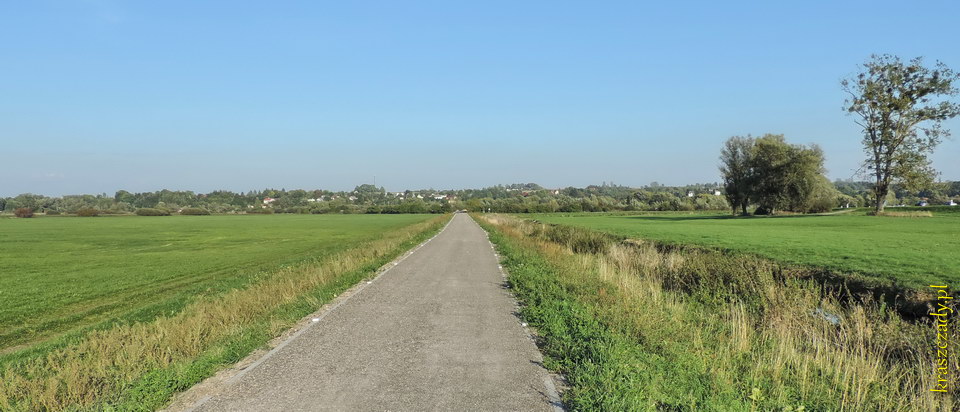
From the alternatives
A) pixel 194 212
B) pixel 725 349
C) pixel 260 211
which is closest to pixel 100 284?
pixel 725 349

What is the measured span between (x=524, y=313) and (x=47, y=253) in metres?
40.7

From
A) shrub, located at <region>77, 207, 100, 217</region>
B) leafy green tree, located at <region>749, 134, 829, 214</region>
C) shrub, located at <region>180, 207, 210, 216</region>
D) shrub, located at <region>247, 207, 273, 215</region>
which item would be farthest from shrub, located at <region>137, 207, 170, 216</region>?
leafy green tree, located at <region>749, 134, 829, 214</region>

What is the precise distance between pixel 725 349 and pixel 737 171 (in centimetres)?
8725

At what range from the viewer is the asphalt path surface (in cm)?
552

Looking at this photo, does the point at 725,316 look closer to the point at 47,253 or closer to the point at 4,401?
the point at 4,401

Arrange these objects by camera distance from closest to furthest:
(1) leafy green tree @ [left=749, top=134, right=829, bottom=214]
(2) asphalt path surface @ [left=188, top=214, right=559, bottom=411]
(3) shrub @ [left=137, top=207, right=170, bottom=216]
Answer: (2) asphalt path surface @ [left=188, top=214, right=559, bottom=411]
(1) leafy green tree @ [left=749, top=134, right=829, bottom=214]
(3) shrub @ [left=137, top=207, right=170, bottom=216]

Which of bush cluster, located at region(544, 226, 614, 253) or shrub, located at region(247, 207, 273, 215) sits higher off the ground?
bush cluster, located at region(544, 226, 614, 253)

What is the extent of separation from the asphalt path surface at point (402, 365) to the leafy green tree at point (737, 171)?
80.0 metres

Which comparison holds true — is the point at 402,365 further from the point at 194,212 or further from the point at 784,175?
the point at 194,212

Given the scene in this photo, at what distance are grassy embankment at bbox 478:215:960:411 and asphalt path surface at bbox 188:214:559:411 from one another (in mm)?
612

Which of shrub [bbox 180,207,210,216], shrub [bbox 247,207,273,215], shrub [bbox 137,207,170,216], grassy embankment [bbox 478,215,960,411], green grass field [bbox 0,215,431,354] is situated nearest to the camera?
grassy embankment [bbox 478,215,960,411]

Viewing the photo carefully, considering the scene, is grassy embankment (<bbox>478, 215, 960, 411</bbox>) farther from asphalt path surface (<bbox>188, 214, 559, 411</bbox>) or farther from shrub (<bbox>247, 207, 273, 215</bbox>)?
shrub (<bbox>247, 207, 273, 215</bbox>)

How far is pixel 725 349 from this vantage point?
7621mm

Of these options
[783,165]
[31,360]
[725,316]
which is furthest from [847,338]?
[783,165]
